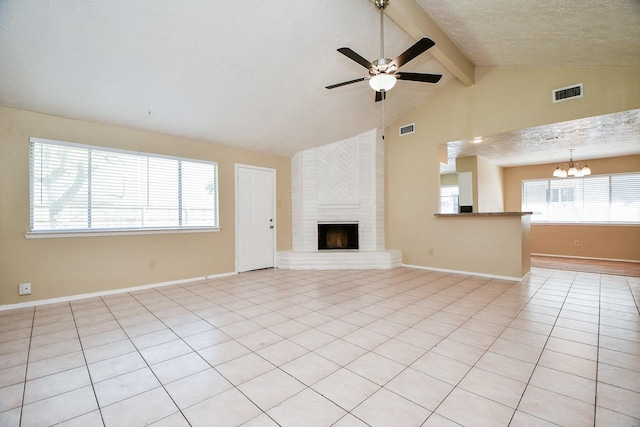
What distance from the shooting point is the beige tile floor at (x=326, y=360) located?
1568 mm

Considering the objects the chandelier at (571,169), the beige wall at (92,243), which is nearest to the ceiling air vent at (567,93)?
the chandelier at (571,169)

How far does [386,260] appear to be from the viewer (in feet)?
18.4

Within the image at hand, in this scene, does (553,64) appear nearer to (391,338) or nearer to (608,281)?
(608,281)

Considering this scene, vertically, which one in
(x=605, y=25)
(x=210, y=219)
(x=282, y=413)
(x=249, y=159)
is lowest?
(x=282, y=413)

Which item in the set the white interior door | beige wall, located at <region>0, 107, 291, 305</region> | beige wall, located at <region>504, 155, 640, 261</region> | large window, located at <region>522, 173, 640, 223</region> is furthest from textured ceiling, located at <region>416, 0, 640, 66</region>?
large window, located at <region>522, 173, 640, 223</region>

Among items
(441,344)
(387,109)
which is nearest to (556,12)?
(387,109)

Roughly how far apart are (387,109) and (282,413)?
5269mm

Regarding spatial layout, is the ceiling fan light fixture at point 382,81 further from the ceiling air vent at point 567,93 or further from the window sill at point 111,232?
the window sill at point 111,232

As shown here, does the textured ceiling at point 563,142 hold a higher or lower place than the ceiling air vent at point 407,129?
lower

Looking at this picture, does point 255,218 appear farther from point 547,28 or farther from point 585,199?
point 585,199

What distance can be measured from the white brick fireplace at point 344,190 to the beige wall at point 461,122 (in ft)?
1.23

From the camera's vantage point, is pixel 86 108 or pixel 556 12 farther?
pixel 86 108

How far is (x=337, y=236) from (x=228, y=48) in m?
4.00

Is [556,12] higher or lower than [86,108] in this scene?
higher
